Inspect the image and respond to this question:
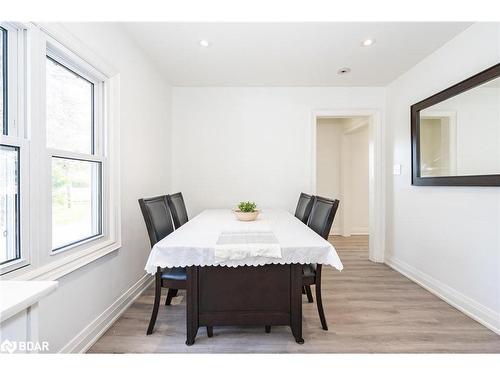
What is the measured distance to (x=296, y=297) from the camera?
162 centimetres

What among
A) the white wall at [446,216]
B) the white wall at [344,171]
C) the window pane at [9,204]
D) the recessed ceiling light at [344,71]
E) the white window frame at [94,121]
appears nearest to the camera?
the window pane at [9,204]

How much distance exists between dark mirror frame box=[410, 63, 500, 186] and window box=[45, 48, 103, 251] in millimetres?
2871

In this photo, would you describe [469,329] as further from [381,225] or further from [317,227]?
[381,225]

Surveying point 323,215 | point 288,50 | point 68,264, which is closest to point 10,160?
point 68,264

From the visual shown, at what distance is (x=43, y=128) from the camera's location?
1.35 metres

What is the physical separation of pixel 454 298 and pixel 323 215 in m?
1.50

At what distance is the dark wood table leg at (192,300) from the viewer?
5.22ft

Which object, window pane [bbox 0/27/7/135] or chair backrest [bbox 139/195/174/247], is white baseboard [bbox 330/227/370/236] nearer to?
chair backrest [bbox 139/195/174/247]

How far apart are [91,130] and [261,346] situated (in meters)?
1.97

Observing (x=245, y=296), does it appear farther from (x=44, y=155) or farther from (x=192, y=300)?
(x=44, y=155)

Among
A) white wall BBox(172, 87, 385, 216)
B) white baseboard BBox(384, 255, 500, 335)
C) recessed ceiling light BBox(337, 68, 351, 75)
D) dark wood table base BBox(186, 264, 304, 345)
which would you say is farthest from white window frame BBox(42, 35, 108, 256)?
white baseboard BBox(384, 255, 500, 335)

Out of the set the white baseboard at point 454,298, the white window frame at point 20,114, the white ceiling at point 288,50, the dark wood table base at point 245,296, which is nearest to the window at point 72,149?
the white window frame at point 20,114

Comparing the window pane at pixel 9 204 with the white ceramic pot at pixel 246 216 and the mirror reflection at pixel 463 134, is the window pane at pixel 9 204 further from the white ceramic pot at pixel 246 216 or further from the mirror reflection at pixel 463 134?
the mirror reflection at pixel 463 134

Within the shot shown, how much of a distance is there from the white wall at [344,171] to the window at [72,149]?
4091 millimetres
